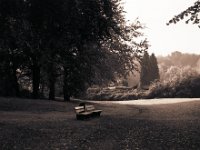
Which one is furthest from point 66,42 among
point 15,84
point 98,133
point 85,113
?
point 15,84

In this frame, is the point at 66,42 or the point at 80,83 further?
the point at 80,83

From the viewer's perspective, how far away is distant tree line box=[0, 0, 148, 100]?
943 inches

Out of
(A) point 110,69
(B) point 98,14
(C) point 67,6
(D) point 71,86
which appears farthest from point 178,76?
(C) point 67,6

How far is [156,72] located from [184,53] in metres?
97.8

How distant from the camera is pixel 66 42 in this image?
28.6 m

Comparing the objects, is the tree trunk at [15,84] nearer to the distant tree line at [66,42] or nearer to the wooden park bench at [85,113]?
the distant tree line at [66,42]

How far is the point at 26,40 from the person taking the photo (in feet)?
81.8

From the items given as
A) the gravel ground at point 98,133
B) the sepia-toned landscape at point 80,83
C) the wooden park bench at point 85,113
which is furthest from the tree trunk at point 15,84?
the wooden park bench at point 85,113

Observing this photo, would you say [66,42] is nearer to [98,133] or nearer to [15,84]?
[98,133]

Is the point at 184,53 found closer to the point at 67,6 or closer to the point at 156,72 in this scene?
the point at 156,72

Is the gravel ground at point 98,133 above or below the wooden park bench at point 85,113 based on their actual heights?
below

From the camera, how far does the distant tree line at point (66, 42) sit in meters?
24.0

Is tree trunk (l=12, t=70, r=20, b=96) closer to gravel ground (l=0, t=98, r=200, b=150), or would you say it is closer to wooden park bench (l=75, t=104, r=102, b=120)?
gravel ground (l=0, t=98, r=200, b=150)

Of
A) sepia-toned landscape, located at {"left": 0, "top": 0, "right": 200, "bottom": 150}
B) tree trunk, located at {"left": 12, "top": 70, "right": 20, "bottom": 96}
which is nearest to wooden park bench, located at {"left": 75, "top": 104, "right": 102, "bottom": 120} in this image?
sepia-toned landscape, located at {"left": 0, "top": 0, "right": 200, "bottom": 150}
